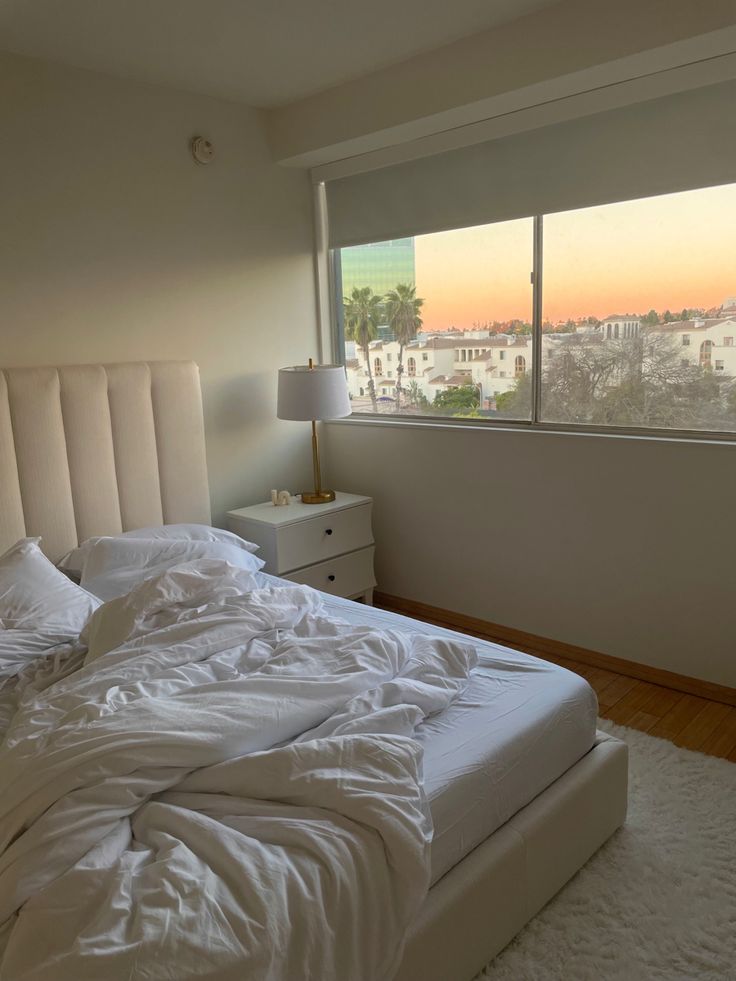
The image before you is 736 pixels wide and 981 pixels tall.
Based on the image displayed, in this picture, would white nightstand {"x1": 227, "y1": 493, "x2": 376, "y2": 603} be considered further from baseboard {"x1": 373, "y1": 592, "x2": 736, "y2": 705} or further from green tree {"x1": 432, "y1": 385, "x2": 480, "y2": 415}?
green tree {"x1": 432, "y1": 385, "x2": 480, "y2": 415}

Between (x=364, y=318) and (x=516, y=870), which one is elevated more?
(x=364, y=318)

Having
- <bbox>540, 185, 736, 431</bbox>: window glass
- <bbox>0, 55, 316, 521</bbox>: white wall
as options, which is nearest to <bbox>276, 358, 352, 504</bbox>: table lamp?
<bbox>0, 55, 316, 521</bbox>: white wall

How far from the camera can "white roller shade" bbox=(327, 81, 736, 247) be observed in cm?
262

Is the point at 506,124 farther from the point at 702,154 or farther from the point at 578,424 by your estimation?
the point at 578,424

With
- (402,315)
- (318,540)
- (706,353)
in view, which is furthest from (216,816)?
(402,315)

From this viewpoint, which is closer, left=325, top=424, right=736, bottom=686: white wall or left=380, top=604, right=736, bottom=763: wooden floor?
left=380, top=604, right=736, bottom=763: wooden floor

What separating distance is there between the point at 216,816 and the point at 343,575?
86.2 inches

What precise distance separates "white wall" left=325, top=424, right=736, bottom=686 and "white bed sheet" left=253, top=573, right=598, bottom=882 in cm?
104

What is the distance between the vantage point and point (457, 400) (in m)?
3.56

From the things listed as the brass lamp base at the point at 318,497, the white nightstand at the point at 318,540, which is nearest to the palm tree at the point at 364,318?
the brass lamp base at the point at 318,497

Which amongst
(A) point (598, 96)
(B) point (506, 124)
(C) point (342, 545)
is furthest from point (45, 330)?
(A) point (598, 96)

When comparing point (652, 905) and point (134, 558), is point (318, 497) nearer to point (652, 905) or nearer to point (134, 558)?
point (134, 558)

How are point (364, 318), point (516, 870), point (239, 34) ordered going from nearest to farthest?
point (516, 870)
point (239, 34)
point (364, 318)

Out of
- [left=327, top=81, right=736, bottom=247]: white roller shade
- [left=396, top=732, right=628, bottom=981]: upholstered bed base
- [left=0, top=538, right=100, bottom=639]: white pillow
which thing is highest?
[left=327, top=81, right=736, bottom=247]: white roller shade
